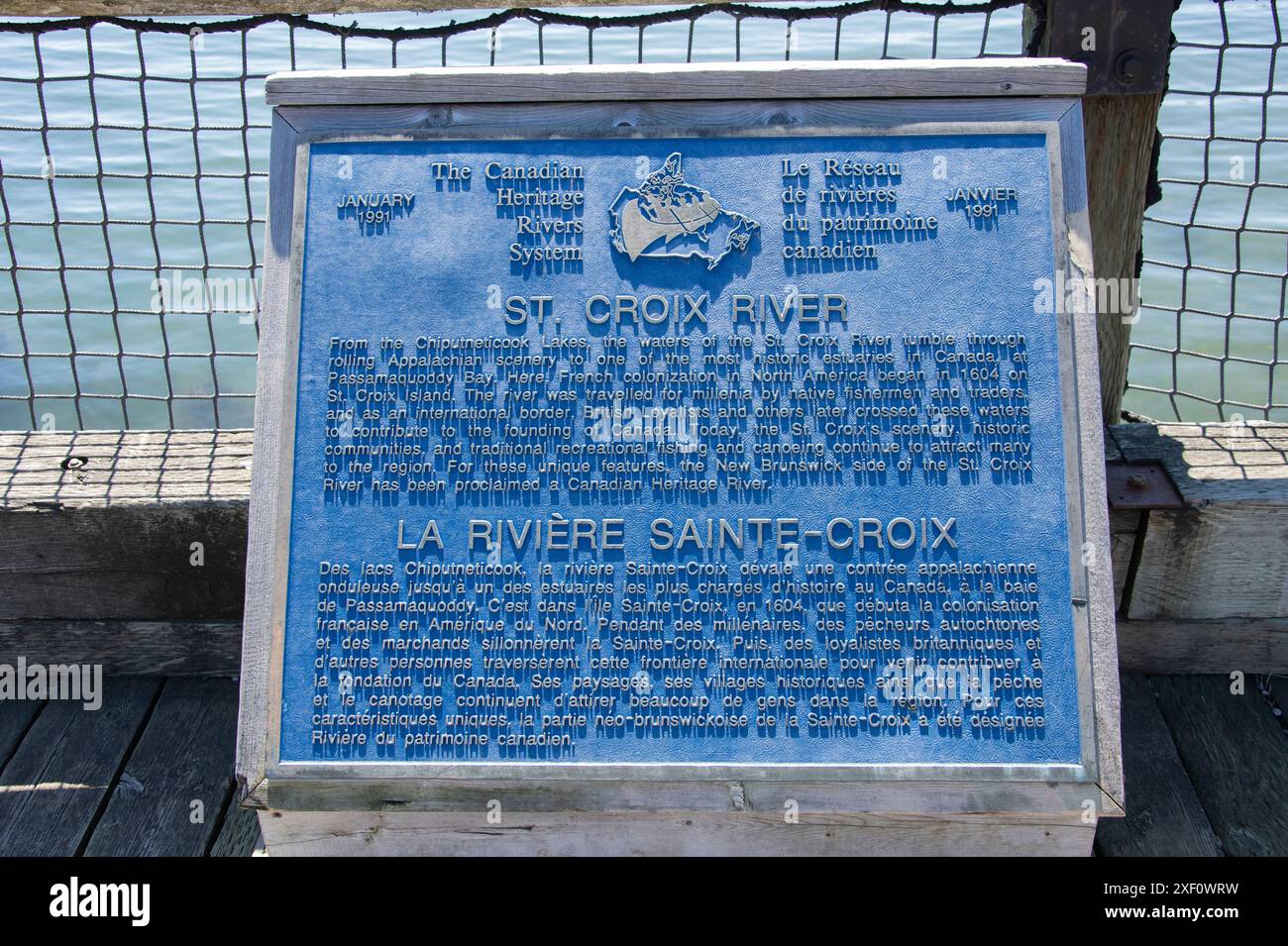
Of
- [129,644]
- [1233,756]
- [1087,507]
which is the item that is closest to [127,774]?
[129,644]

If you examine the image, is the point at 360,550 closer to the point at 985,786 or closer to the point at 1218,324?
the point at 985,786

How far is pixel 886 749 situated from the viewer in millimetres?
2500

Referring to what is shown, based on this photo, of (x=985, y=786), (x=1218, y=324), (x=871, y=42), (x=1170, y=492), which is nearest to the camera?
(x=985, y=786)

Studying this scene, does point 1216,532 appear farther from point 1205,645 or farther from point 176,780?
point 176,780

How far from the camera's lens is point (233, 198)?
10203mm

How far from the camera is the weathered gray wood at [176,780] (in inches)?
118

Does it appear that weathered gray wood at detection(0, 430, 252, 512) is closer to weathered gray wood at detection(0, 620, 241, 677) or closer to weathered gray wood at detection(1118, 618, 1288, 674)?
weathered gray wood at detection(0, 620, 241, 677)

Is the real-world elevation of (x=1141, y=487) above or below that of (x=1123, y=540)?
above

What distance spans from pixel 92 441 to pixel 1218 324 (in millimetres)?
7448

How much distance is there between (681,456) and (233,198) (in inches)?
347

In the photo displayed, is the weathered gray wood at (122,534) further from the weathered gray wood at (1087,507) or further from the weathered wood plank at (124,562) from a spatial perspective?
the weathered gray wood at (1087,507)

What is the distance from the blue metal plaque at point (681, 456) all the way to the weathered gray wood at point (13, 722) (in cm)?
131

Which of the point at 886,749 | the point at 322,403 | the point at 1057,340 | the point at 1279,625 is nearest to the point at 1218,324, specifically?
the point at 1279,625

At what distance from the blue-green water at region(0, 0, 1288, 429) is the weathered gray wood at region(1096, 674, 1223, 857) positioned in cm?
177
